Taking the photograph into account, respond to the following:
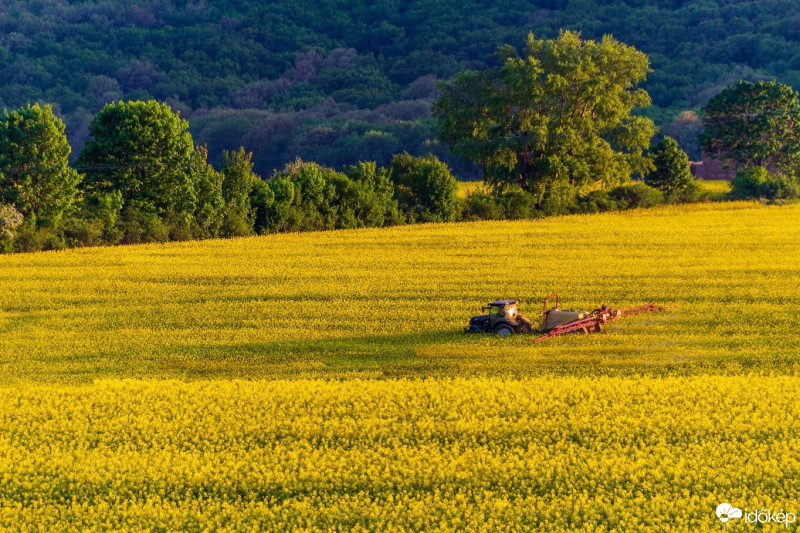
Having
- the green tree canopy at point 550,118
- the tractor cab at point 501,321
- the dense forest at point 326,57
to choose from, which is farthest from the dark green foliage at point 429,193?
the dense forest at point 326,57

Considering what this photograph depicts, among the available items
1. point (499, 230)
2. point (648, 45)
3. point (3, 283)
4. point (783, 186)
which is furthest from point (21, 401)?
point (648, 45)

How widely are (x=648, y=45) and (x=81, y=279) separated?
116 m

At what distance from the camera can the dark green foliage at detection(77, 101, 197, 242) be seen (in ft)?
180

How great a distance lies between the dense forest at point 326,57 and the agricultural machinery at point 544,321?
77.6m

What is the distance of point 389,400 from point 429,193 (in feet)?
149

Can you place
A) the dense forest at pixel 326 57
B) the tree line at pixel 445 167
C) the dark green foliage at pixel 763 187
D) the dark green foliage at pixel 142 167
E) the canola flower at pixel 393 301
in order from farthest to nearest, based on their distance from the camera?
1. the dense forest at pixel 326 57
2. the dark green foliage at pixel 763 187
3. the dark green foliage at pixel 142 167
4. the tree line at pixel 445 167
5. the canola flower at pixel 393 301

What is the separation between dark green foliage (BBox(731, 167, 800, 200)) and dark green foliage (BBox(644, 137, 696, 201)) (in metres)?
4.19

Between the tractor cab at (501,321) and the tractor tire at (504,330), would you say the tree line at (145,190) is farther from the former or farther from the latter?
the tractor tire at (504,330)

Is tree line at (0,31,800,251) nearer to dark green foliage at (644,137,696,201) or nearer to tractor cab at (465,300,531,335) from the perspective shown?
dark green foliage at (644,137,696,201)

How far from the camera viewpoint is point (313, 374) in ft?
89.6

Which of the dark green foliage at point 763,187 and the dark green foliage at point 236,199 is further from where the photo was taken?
the dark green foliage at point 763,187

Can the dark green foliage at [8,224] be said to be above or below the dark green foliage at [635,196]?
below


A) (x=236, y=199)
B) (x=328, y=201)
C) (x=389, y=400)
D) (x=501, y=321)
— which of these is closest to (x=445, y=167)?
(x=328, y=201)

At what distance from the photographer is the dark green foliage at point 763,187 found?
7425cm
